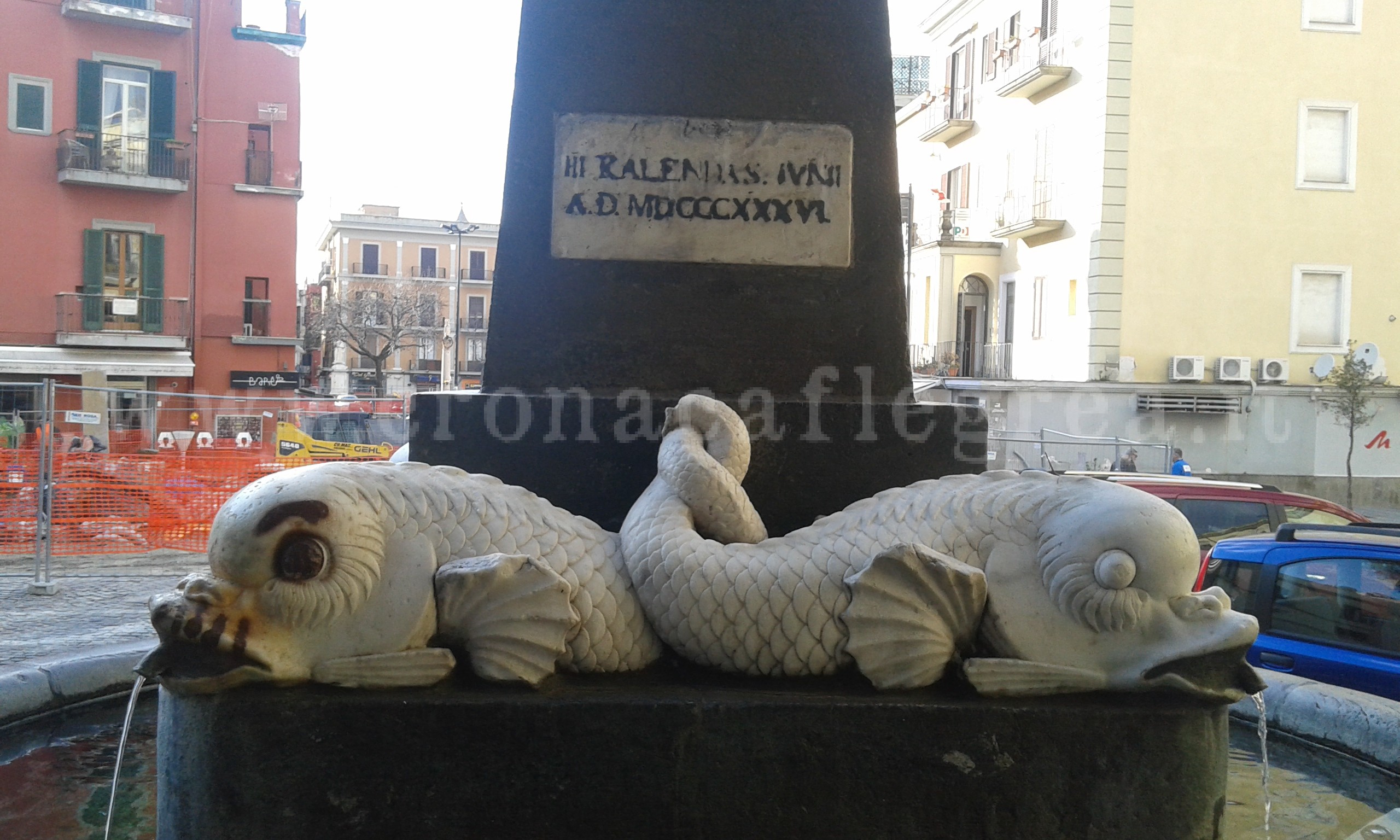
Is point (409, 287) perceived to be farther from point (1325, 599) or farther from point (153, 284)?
point (1325, 599)

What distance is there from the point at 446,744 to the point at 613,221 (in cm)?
185

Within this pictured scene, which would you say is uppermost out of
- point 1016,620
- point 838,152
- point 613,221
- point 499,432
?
point 838,152

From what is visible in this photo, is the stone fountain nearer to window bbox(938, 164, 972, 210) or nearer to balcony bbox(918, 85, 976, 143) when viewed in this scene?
balcony bbox(918, 85, 976, 143)

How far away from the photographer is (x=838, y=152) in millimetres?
3930

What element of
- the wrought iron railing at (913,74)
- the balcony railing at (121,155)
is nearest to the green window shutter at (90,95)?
the balcony railing at (121,155)

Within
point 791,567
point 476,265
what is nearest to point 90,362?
point 791,567

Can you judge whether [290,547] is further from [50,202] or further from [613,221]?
[50,202]

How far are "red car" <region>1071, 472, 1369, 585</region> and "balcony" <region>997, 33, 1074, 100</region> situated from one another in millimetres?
19750

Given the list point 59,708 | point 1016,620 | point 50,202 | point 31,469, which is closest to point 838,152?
point 1016,620

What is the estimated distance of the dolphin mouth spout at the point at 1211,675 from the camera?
2.74m

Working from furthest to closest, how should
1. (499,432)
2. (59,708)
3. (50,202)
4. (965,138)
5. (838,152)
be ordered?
(965,138)
(50,202)
(59,708)
(838,152)
(499,432)

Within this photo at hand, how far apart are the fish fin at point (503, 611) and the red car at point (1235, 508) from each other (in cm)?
778

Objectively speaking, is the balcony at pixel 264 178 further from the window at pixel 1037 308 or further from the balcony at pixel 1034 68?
the window at pixel 1037 308

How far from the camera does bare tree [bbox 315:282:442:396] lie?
5709cm
